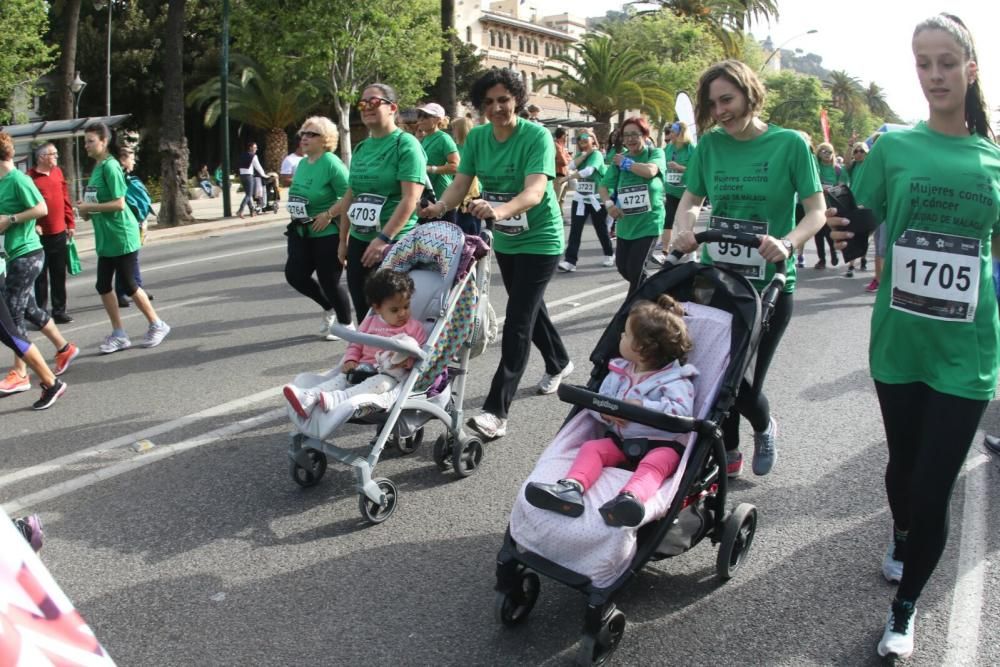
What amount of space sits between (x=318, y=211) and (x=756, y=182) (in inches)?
166

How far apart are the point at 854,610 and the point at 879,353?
3.30ft

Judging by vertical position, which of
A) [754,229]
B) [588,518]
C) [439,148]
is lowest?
[588,518]

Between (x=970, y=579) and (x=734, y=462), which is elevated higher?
(x=734, y=462)

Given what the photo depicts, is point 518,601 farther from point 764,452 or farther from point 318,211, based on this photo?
point 318,211

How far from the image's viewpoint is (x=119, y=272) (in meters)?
7.78

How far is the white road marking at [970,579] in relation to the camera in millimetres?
3143

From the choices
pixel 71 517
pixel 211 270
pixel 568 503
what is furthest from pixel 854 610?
pixel 211 270

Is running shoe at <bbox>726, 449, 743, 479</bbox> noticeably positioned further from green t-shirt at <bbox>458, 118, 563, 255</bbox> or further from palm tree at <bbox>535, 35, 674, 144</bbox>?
palm tree at <bbox>535, 35, 674, 144</bbox>

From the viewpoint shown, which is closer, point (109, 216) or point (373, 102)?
point (373, 102)

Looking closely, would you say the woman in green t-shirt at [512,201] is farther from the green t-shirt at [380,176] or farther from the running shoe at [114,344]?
the running shoe at [114,344]

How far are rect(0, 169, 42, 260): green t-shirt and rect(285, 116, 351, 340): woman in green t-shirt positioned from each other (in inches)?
75.2

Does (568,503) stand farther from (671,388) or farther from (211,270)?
(211,270)

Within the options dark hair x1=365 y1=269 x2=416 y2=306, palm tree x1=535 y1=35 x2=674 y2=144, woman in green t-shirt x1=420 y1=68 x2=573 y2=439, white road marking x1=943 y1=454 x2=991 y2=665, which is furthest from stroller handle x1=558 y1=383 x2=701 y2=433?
palm tree x1=535 y1=35 x2=674 y2=144

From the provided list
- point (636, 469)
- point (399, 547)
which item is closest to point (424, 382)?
point (399, 547)
